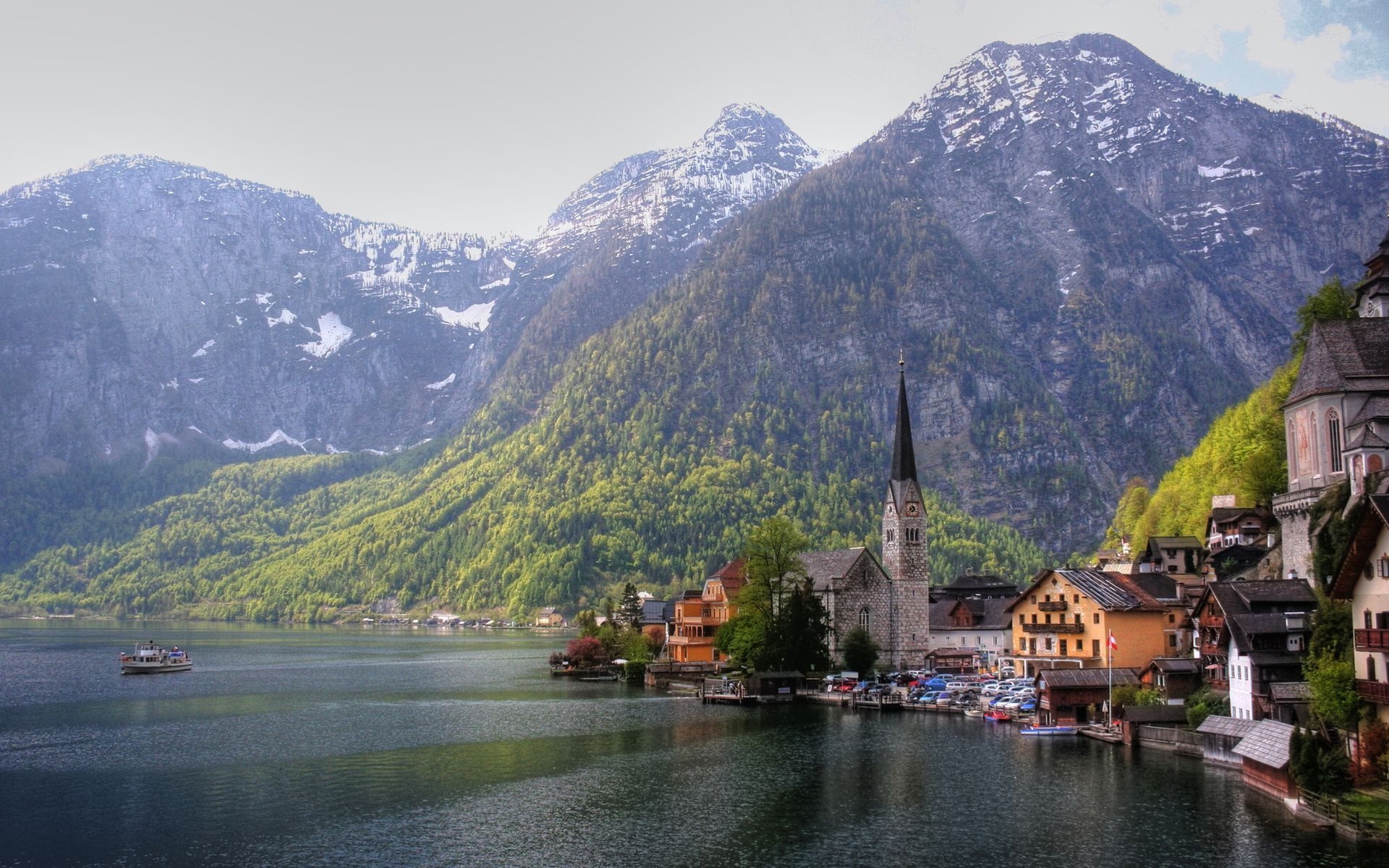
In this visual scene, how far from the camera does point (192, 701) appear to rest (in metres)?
122

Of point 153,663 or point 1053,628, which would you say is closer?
point 1053,628

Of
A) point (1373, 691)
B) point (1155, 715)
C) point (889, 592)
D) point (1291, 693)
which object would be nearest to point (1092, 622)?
point (1155, 715)

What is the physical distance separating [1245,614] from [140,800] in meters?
66.9

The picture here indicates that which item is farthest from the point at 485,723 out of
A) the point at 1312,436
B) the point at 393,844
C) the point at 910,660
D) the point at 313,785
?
the point at 1312,436

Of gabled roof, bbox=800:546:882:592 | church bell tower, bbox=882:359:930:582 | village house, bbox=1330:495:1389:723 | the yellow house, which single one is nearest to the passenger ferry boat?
gabled roof, bbox=800:546:882:592

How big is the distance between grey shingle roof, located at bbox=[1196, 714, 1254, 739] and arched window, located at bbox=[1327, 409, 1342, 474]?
698 inches

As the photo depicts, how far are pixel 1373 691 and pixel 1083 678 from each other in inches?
1376

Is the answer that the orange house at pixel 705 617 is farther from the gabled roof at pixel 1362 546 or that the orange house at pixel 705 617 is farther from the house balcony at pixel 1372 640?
the house balcony at pixel 1372 640

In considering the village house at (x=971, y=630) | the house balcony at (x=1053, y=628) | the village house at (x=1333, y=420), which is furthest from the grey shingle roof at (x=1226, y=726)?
the village house at (x=971, y=630)

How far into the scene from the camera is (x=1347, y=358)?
255 ft

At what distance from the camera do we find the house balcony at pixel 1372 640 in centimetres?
5716

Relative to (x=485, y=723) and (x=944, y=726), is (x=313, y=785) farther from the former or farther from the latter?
(x=944, y=726)

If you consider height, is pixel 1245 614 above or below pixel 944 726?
above

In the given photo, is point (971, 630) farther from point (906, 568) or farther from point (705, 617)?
point (705, 617)
